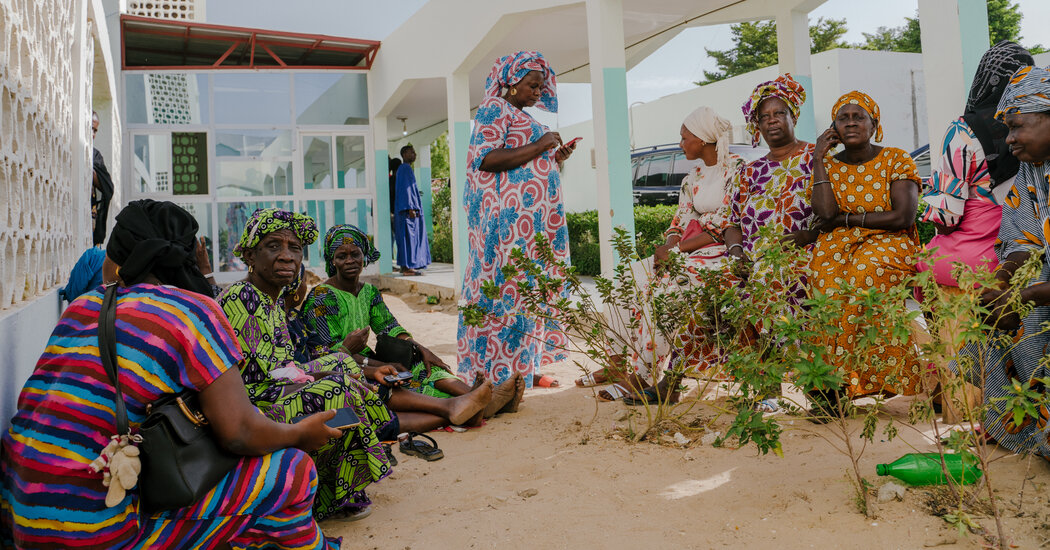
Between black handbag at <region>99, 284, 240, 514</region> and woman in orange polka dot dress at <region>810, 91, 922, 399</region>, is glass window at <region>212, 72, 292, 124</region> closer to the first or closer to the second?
woman in orange polka dot dress at <region>810, 91, 922, 399</region>

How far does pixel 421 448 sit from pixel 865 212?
2.30 m

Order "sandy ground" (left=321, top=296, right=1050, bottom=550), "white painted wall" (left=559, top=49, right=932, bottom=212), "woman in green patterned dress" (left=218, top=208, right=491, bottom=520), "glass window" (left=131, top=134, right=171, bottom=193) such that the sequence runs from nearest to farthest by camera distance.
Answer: "sandy ground" (left=321, top=296, right=1050, bottom=550) → "woman in green patterned dress" (left=218, top=208, right=491, bottom=520) → "glass window" (left=131, top=134, right=171, bottom=193) → "white painted wall" (left=559, top=49, right=932, bottom=212)

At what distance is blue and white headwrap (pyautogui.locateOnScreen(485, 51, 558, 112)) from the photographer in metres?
4.47

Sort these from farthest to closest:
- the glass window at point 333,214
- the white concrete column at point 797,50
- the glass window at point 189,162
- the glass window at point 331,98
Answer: the glass window at point 333,214, the glass window at point 331,98, the glass window at point 189,162, the white concrete column at point 797,50

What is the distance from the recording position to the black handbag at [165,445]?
5.79 feet

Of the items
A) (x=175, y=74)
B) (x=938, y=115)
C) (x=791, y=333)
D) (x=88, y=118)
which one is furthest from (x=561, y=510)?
(x=175, y=74)

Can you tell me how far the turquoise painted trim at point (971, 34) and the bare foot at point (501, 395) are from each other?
2709mm

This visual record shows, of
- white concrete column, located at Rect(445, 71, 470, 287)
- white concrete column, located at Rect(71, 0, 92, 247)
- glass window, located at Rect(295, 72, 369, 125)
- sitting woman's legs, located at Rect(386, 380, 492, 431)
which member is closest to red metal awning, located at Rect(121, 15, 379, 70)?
glass window, located at Rect(295, 72, 369, 125)

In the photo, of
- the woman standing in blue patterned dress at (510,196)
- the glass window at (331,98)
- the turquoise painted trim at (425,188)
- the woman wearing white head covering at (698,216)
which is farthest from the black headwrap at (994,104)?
the turquoise painted trim at (425,188)

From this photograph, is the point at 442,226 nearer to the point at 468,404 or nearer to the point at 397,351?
the point at 397,351

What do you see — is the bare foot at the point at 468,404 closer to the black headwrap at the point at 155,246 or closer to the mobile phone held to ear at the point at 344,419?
the mobile phone held to ear at the point at 344,419

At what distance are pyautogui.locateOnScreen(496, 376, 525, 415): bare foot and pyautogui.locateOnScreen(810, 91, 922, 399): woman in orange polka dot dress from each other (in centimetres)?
161

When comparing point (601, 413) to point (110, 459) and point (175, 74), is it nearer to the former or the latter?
point (110, 459)

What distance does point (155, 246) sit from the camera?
196 cm
